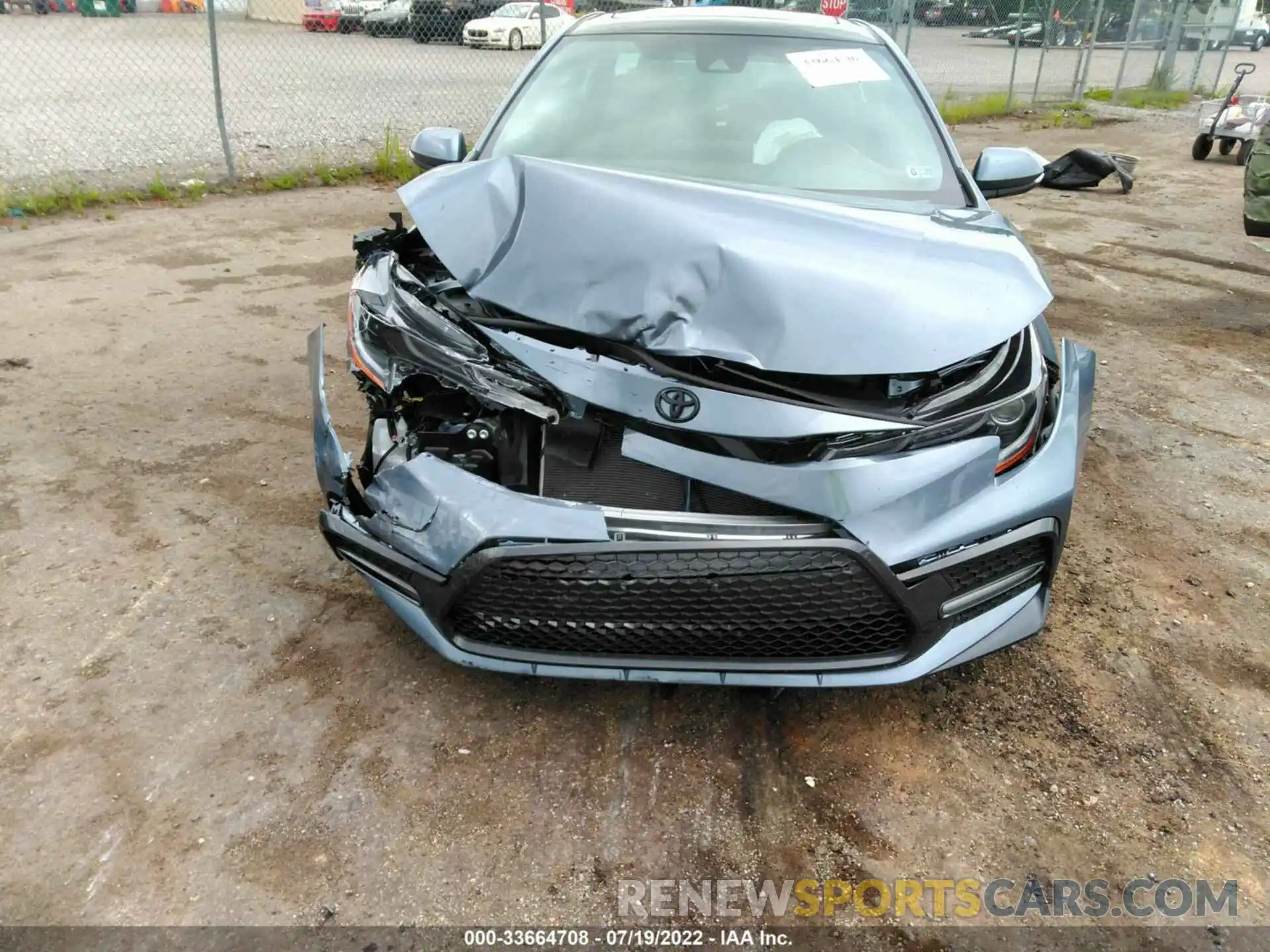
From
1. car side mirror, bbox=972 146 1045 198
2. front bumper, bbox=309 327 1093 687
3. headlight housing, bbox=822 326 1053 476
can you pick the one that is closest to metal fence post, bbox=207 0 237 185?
car side mirror, bbox=972 146 1045 198

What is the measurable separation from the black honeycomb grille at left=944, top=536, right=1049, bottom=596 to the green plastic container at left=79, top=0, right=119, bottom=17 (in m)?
14.5

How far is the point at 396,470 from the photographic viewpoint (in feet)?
7.05

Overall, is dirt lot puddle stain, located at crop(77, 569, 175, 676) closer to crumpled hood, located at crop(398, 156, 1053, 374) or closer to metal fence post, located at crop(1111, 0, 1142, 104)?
crumpled hood, located at crop(398, 156, 1053, 374)

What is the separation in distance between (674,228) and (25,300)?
480 cm

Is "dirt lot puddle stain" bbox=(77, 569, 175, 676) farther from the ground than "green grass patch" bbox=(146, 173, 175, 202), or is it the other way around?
"green grass patch" bbox=(146, 173, 175, 202)

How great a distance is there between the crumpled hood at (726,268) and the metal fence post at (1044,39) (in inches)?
594

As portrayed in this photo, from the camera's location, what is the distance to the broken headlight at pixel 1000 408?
2.04m

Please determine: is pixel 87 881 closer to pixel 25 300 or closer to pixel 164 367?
pixel 164 367

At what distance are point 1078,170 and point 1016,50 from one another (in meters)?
12.1

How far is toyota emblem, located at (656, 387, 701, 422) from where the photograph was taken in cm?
198

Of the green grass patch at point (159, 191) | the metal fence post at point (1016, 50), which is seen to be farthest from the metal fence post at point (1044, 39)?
the green grass patch at point (159, 191)

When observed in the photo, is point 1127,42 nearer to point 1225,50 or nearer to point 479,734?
point 1225,50

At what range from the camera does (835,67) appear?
11.1ft

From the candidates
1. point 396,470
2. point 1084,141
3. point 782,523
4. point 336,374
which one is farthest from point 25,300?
point 1084,141
